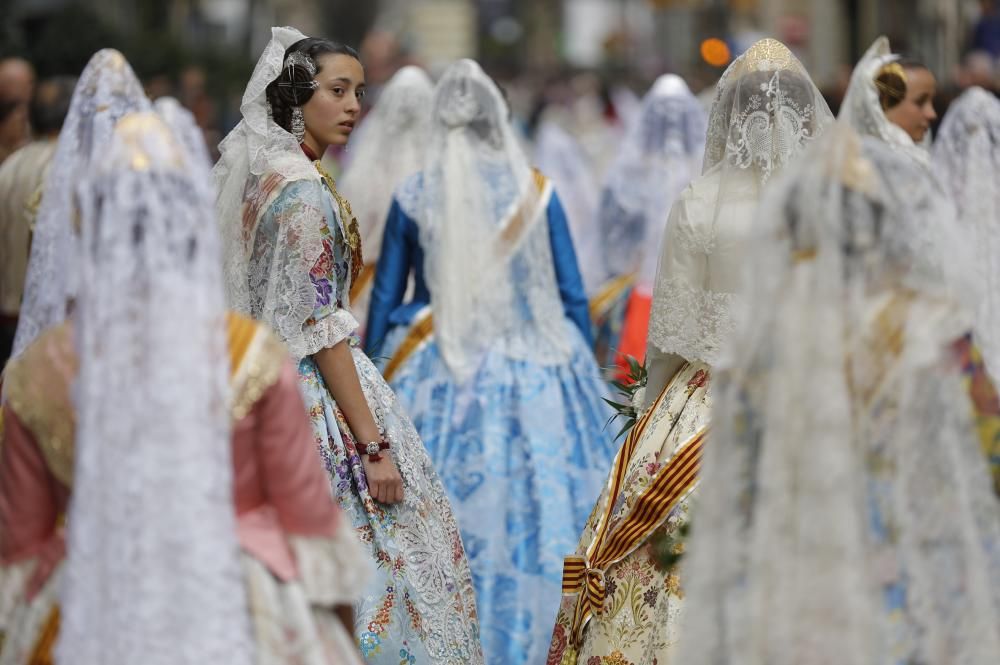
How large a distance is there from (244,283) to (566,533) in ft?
6.15

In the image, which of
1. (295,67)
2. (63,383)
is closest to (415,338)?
(295,67)

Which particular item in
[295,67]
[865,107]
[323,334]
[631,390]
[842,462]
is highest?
[295,67]

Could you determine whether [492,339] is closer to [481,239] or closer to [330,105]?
[481,239]

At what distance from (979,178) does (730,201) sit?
6.76ft

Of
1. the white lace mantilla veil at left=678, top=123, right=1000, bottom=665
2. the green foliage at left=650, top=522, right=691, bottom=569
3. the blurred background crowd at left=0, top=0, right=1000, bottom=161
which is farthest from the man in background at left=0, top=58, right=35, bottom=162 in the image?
the white lace mantilla veil at left=678, top=123, right=1000, bottom=665

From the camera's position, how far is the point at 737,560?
3.17 meters

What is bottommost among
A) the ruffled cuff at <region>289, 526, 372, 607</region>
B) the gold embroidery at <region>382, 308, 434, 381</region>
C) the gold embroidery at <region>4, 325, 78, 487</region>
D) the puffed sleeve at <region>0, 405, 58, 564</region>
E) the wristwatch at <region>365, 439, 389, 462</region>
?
the gold embroidery at <region>382, 308, 434, 381</region>

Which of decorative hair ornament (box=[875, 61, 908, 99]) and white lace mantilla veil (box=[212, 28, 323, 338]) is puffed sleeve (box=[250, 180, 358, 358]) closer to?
white lace mantilla veil (box=[212, 28, 323, 338])

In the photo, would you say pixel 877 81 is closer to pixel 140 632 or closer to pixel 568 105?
pixel 140 632

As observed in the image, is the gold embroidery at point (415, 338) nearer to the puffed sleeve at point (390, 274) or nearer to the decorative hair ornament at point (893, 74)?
the puffed sleeve at point (390, 274)

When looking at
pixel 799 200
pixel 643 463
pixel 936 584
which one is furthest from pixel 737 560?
pixel 643 463

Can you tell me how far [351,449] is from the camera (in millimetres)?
4547

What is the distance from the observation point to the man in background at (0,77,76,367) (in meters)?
6.46

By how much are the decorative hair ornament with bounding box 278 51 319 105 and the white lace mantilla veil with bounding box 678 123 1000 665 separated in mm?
1955
